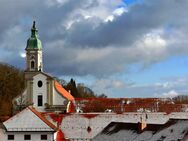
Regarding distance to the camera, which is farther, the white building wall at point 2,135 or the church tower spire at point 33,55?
the church tower spire at point 33,55

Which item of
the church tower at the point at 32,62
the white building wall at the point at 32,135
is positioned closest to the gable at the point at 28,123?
the white building wall at the point at 32,135

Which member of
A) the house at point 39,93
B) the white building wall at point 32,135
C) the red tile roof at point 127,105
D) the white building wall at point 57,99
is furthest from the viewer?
the house at point 39,93

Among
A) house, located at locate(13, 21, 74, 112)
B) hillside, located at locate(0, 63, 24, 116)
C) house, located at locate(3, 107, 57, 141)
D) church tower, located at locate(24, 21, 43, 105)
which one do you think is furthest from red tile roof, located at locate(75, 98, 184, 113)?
hillside, located at locate(0, 63, 24, 116)

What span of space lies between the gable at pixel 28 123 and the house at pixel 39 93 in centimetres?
1446

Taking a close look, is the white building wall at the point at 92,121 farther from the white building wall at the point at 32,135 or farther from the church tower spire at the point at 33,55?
the church tower spire at the point at 33,55

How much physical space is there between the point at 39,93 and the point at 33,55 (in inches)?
260

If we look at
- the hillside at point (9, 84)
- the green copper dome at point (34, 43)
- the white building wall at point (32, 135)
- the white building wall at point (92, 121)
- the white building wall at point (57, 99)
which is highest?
the green copper dome at point (34, 43)

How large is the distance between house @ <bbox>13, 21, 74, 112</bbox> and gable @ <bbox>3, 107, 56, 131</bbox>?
14.5 meters

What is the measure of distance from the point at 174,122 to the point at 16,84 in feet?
190

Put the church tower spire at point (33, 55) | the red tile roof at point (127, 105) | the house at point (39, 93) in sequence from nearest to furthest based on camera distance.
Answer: the red tile roof at point (127, 105)
the house at point (39, 93)
the church tower spire at point (33, 55)

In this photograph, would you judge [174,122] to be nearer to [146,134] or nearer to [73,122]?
[146,134]

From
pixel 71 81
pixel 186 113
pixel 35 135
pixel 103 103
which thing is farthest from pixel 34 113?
pixel 71 81

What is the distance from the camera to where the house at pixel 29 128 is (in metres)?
59.1

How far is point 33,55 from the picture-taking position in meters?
80.2
